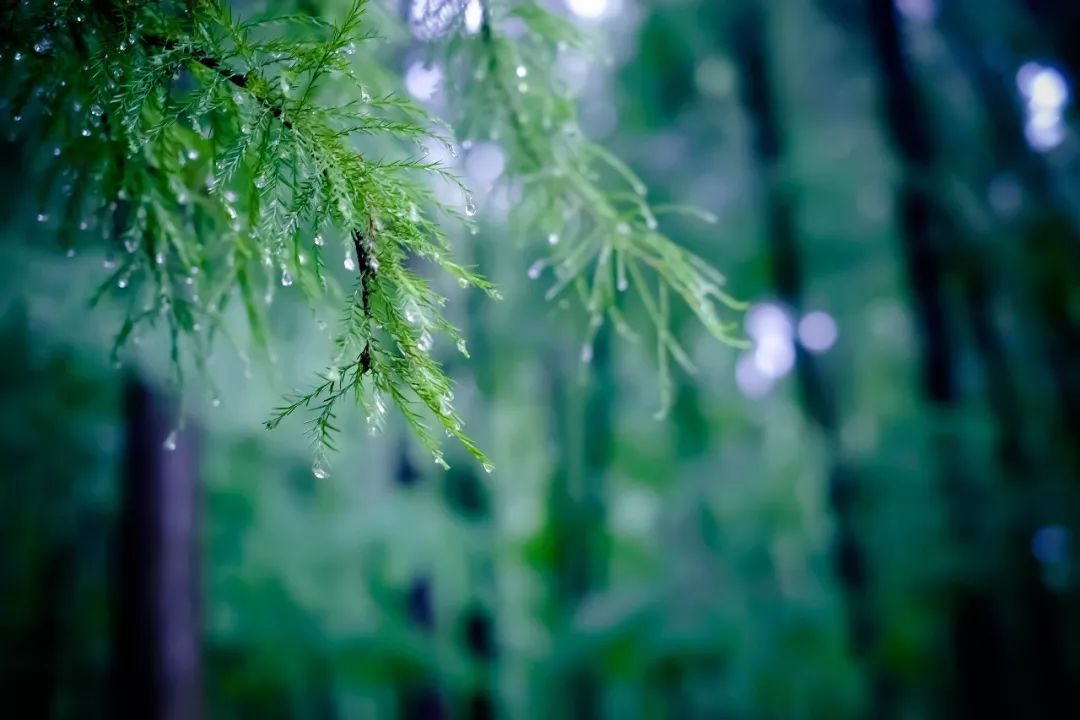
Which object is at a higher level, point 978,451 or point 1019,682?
point 978,451

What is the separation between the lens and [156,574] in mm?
3709

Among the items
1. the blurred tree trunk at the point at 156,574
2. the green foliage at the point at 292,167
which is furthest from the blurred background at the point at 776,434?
the green foliage at the point at 292,167

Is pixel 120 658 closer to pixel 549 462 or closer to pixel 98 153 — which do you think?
pixel 98 153

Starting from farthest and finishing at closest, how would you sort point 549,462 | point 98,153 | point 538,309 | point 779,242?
1. point 549,462
2. point 538,309
3. point 779,242
4. point 98,153

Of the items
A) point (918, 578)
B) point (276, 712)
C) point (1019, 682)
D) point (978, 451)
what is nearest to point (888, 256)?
point (978, 451)

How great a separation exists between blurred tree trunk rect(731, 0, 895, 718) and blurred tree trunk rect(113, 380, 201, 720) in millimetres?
5119

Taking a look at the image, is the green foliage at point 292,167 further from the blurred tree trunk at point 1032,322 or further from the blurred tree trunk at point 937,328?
the blurred tree trunk at point 1032,322

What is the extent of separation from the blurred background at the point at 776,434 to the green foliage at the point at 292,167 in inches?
136

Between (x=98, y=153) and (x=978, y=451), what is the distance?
21.9 feet

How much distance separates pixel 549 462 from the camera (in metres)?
8.31

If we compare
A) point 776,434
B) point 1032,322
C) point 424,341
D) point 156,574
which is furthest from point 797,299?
point 424,341

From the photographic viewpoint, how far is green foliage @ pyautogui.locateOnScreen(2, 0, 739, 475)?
3.52 feet

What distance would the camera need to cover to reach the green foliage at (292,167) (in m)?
1.07

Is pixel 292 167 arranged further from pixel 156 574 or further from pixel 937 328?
pixel 937 328
